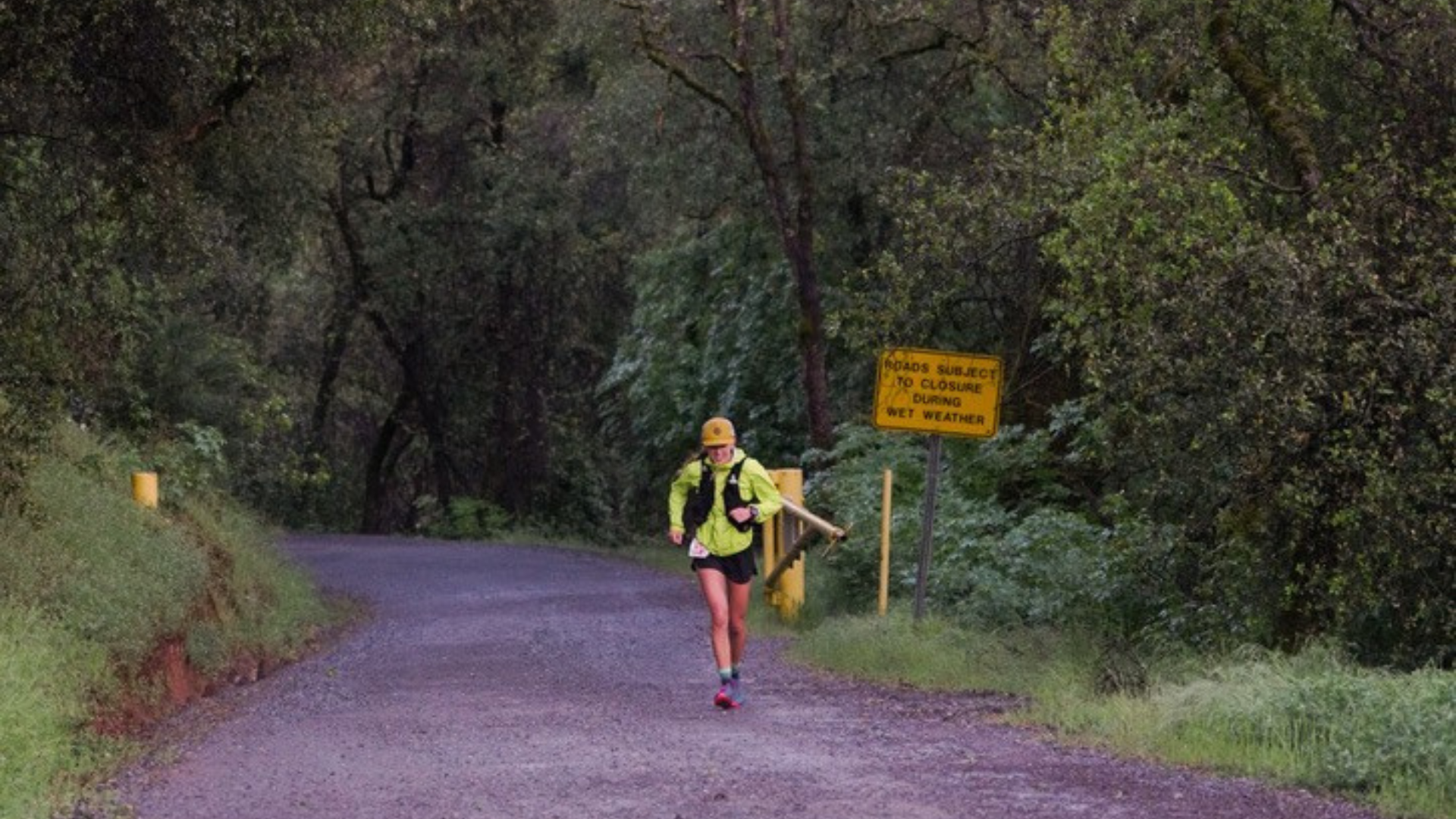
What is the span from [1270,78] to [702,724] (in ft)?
26.6

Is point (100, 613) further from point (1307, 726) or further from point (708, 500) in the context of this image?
point (1307, 726)

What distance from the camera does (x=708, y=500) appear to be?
14336 mm

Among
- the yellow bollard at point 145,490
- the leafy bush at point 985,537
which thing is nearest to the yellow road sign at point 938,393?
the leafy bush at point 985,537

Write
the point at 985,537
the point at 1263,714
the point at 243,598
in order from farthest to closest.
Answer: the point at 243,598
the point at 985,537
the point at 1263,714

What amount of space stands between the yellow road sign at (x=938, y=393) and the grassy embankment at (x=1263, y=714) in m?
2.26

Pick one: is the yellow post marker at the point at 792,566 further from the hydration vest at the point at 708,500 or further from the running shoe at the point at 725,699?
the running shoe at the point at 725,699

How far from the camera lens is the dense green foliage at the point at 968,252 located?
14.3 meters

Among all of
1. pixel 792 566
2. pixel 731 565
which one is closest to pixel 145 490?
pixel 792 566

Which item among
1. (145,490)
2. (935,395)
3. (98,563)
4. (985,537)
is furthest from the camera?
(145,490)

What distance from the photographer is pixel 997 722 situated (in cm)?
1312

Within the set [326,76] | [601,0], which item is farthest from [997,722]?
[601,0]

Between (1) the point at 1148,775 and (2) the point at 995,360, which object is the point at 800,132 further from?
(1) the point at 1148,775

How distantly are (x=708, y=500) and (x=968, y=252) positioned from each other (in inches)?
243

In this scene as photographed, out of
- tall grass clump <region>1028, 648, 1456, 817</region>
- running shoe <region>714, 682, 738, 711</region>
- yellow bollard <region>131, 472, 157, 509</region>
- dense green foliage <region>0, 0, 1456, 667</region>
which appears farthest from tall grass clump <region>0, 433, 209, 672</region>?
tall grass clump <region>1028, 648, 1456, 817</region>
